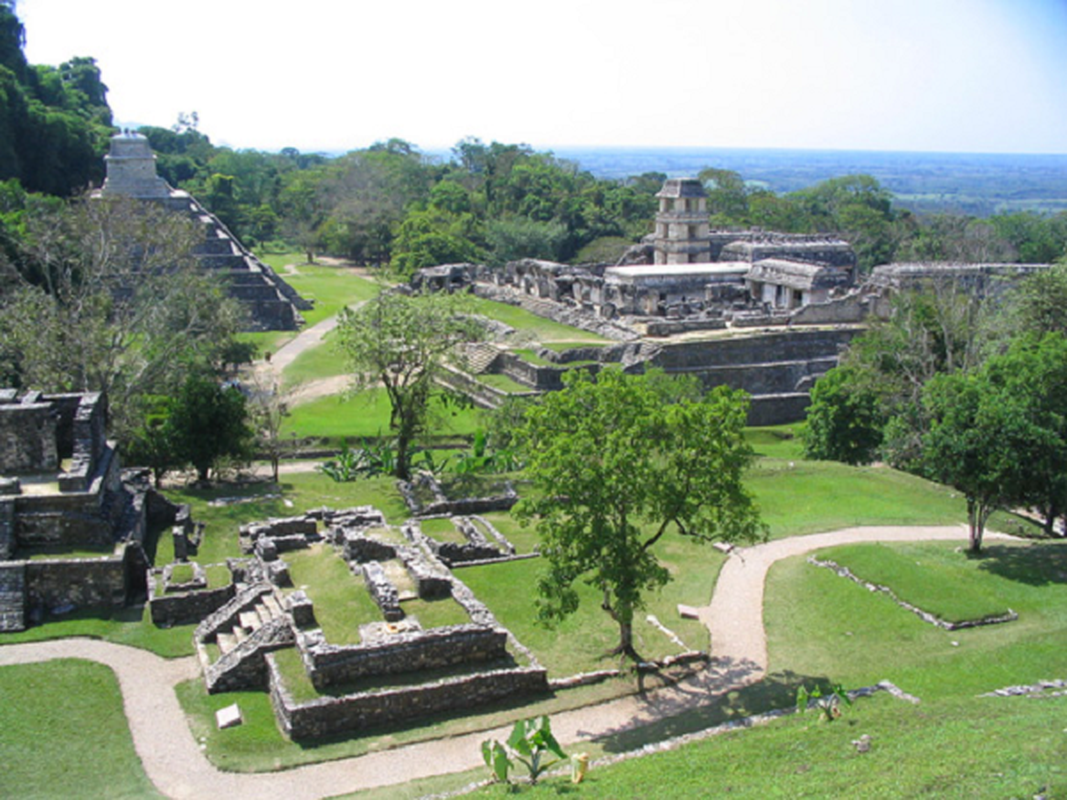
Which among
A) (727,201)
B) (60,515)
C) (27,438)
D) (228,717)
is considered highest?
(727,201)

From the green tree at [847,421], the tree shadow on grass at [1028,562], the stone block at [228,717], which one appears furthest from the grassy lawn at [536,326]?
the stone block at [228,717]

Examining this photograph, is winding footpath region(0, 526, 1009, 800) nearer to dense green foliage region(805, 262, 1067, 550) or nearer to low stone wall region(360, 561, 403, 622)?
low stone wall region(360, 561, 403, 622)

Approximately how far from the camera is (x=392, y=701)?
1733cm

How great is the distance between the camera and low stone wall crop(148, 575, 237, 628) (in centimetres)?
2106

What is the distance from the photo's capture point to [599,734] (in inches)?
664

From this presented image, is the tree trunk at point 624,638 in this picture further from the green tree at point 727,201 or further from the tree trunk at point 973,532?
the green tree at point 727,201

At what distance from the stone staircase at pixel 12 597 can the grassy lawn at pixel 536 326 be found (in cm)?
2789

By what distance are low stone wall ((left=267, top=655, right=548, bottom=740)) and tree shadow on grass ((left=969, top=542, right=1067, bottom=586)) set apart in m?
11.8

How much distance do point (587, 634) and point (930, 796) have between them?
949 centimetres

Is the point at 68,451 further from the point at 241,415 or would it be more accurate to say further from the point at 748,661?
the point at 748,661

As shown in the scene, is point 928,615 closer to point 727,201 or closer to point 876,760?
point 876,760

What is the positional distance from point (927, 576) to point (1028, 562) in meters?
2.98

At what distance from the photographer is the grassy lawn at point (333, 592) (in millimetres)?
19020

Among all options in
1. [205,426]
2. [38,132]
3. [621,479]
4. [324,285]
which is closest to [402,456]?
[205,426]
